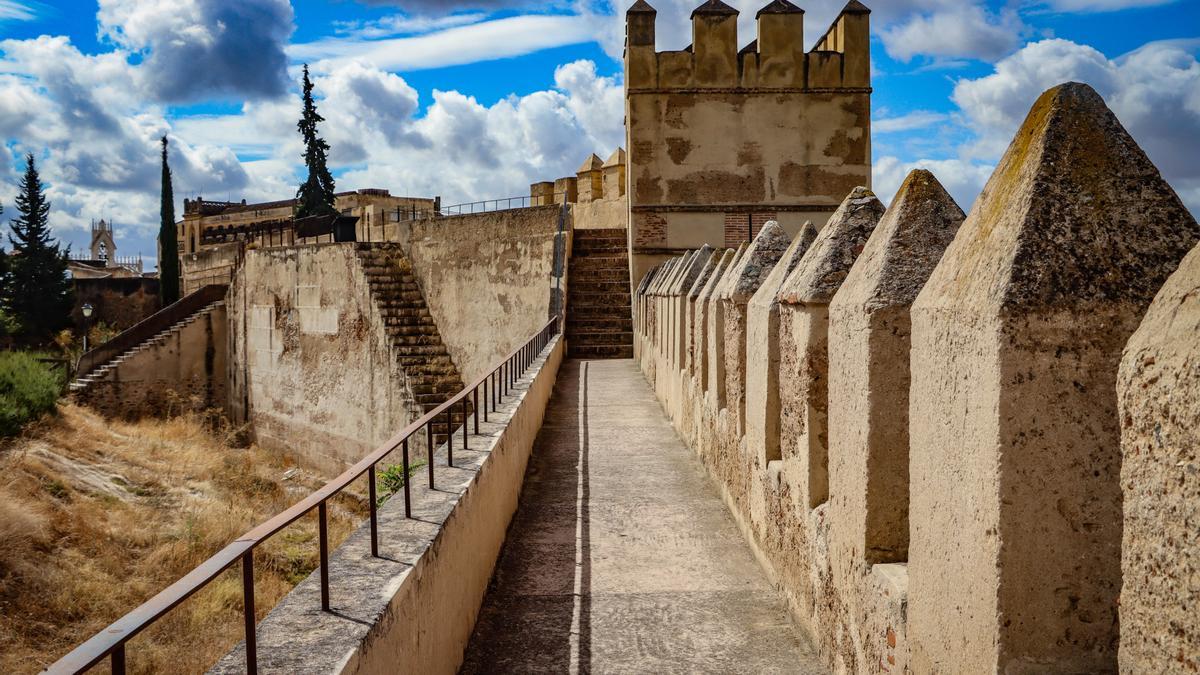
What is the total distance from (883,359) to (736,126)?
18712mm

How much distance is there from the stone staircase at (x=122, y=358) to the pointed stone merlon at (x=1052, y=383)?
2736 cm

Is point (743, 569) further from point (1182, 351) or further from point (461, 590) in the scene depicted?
point (1182, 351)

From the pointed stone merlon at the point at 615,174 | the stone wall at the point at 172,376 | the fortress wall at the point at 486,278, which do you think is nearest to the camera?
the fortress wall at the point at 486,278

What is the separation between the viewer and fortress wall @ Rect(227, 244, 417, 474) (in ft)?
69.0

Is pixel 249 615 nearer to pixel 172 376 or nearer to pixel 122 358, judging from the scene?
pixel 122 358

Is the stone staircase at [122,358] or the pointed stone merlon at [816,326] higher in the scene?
the pointed stone merlon at [816,326]

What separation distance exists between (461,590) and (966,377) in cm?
254

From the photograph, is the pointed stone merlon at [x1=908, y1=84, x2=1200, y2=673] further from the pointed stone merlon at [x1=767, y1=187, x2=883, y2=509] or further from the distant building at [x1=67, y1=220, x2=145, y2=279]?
the distant building at [x1=67, y1=220, x2=145, y2=279]

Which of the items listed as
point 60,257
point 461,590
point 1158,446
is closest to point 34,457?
point 461,590

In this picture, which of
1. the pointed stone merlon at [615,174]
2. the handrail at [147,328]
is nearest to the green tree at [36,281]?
the handrail at [147,328]

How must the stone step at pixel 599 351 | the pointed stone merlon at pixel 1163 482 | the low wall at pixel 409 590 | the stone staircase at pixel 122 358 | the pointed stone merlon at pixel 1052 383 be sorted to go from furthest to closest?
the stone staircase at pixel 122 358, the stone step at pixel 599 351, the low wall at pixel 409 590, the pointed stone merlon at pixel 1052 383, the pointed stone merlon at pixel 1163 482

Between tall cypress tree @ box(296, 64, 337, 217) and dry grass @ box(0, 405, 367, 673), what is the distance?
981 inches

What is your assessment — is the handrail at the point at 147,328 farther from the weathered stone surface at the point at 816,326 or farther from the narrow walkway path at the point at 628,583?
the weathered stone surface at the point at 816,326

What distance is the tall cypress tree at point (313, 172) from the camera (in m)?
44.0
